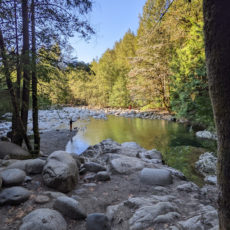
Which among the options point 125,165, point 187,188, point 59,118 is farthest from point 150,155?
point 59,118

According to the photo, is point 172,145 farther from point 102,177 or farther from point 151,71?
point 151,71

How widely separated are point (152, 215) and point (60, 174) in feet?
4.22

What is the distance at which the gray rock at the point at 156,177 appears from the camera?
2.76 m

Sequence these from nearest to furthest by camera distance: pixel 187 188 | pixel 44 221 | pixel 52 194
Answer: pixel 44 221
pixel 52 194
pixel 187 188

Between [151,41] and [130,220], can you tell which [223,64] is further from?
[151,41]

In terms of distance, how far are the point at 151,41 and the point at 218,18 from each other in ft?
49.7

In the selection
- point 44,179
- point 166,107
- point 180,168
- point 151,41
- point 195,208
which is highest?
point 151,41

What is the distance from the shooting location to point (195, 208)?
2.07 meters

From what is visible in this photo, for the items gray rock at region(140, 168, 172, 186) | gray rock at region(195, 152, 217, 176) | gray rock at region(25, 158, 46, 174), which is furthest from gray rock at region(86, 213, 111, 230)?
gray rock at region(195, 152, 217, 176)

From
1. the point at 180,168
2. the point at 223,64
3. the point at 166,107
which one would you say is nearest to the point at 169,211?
the point at 223,64

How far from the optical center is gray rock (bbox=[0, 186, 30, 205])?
1.90 metres

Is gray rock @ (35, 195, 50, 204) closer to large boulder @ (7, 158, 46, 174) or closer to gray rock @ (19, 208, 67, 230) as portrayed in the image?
gray rock @ (19, 208, 67, 230)

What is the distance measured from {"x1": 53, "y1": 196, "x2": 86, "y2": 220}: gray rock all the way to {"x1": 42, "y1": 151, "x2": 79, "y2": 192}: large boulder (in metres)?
0.44

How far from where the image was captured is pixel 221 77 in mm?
791
